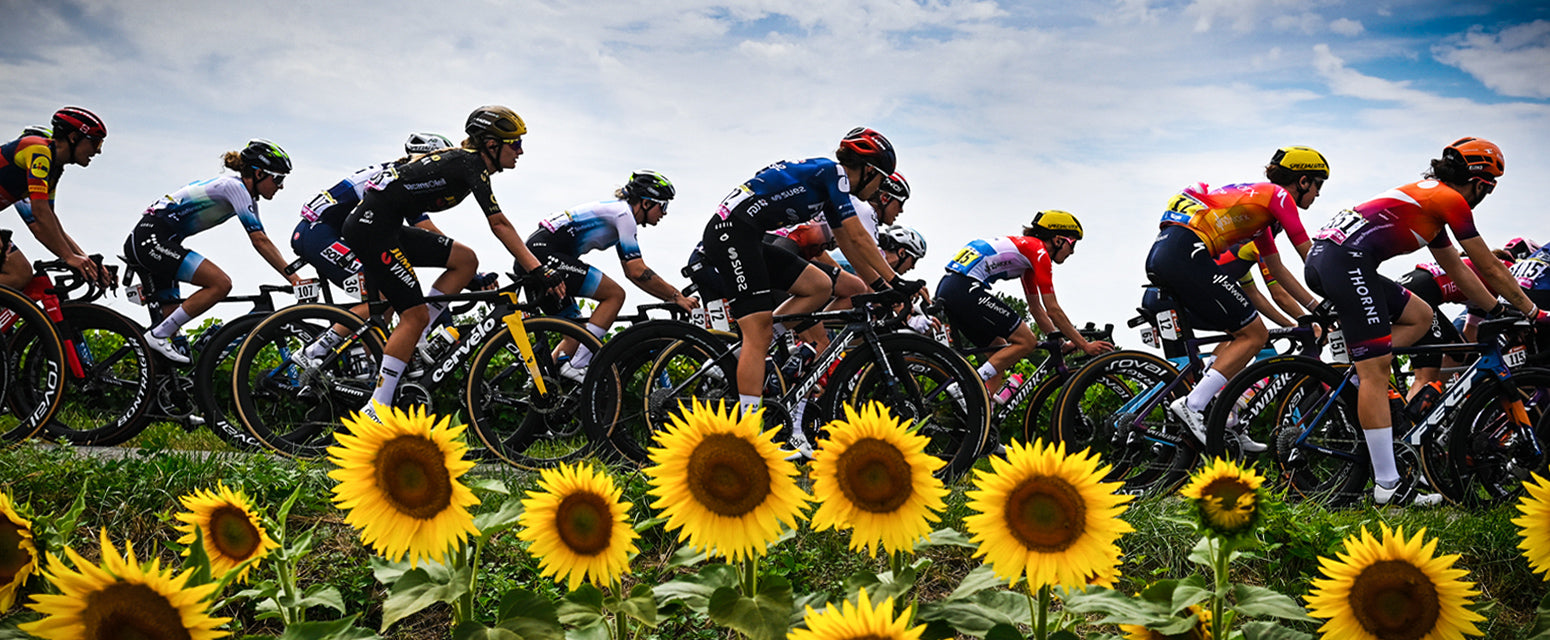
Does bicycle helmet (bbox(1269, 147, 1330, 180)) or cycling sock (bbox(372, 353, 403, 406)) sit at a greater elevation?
bicycle helmet (bbox(1269, 147, 1330, 180))

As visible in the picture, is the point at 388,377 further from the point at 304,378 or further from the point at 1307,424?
the point at 1307,424

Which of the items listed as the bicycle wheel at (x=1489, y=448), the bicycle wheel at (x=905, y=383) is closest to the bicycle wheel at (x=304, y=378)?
the bicycle wheel at (x=905, y=383)

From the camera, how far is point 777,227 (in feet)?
20.9

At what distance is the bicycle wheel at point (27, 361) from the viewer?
6.50m

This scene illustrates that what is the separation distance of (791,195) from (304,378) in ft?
11.7

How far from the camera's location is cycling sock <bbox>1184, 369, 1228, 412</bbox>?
21.9ft

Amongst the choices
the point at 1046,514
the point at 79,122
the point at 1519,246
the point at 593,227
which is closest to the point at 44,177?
the point at 79,122

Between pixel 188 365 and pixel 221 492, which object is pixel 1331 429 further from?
pixel 188 365

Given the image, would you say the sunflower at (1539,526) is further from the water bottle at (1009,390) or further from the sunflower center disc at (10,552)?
the water bottle at (1009,390)

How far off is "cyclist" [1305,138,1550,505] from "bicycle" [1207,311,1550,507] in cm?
22

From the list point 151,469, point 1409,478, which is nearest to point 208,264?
point 151,469

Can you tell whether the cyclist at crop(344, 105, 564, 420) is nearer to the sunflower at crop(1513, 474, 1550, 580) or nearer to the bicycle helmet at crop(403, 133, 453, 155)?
the bicycle helmet at crop(403, 133, 453, 155)

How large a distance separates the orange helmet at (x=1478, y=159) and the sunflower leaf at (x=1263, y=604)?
6.11m

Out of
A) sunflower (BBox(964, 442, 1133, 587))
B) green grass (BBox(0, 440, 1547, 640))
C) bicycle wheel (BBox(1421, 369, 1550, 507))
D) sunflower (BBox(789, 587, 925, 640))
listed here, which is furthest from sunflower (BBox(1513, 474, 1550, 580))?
bicycle wheel (BBox(1421, 369, 1550, 507))
